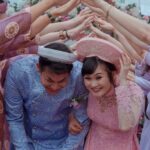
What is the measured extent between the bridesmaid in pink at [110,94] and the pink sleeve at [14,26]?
0.79 feet

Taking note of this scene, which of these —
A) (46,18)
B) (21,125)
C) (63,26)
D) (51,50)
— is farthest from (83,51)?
(63,26)

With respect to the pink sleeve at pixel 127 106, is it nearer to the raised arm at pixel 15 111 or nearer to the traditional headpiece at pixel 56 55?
the traditional headpiece at pixel 56 55

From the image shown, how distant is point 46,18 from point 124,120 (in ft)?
1.90

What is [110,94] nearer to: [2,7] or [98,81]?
[98,81]

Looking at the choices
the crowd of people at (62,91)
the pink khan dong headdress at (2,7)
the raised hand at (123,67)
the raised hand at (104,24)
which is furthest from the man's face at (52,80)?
the raised hand at (104,24)

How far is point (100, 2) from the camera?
226cm

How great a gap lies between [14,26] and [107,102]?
1.71 feet

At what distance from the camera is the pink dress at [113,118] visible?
1.82m

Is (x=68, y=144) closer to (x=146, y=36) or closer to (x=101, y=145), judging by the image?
(x=101, y=145)

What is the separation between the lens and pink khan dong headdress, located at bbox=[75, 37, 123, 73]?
174 cm

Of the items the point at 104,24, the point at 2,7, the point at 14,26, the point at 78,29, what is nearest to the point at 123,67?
the point at 14,26

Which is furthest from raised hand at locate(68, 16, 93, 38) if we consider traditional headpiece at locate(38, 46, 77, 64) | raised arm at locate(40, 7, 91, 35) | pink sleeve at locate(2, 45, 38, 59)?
traditional headpiece at locate(38, 46, 77, 64)

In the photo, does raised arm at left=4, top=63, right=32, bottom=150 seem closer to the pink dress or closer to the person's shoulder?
the person's shoulder

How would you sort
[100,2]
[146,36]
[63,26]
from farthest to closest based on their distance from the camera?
1. [63,26]
2. [100,2]
3. [146,36]
